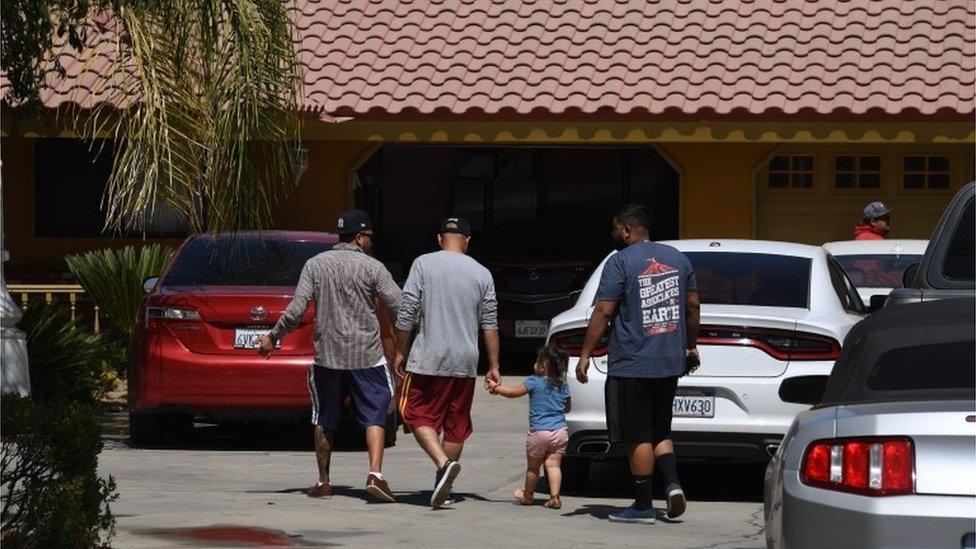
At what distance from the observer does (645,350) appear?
10.1 meters

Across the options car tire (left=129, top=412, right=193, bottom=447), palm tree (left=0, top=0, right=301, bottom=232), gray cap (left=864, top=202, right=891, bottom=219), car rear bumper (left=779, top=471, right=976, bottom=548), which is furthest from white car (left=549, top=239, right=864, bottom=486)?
gray cap (left=864, top=202, right=891, bottom=219)

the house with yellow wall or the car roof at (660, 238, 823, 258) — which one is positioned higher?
the house with yellow wall

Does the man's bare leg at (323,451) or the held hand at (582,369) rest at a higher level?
the held hand at (582,369)

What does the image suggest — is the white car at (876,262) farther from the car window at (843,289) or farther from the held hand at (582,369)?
the held hand at (582,369)

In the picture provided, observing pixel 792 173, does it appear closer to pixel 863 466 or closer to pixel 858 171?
pixel 858 171

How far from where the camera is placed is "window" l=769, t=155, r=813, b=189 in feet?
67.2

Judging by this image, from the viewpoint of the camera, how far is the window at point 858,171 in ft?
66.9

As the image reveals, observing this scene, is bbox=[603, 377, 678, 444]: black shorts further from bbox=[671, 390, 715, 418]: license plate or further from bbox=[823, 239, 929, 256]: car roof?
bbox=[823, 239, 929, 256]: car roof

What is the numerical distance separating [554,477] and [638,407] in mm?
799

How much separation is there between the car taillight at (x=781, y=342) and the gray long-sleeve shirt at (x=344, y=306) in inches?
77.4

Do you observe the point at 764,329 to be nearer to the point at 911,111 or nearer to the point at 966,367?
the point at 966,367

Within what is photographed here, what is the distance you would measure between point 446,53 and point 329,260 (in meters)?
8.88

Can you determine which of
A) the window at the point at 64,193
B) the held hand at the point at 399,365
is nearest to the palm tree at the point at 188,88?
the held hand at the point at 399,365

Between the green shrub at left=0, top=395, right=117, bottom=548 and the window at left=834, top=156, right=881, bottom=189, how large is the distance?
537 inches
